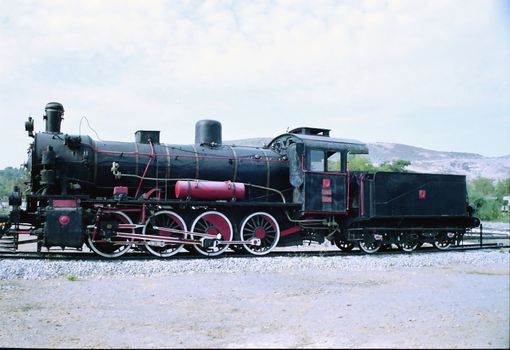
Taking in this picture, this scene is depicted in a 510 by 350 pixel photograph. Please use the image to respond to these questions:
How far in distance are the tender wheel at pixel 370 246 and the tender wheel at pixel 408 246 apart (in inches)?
28.1

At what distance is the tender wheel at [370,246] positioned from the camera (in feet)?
44.5

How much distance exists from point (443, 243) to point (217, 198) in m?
7.30

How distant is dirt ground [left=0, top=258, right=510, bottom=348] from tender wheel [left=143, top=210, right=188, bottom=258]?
2.73m

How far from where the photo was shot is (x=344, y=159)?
44.2 ft

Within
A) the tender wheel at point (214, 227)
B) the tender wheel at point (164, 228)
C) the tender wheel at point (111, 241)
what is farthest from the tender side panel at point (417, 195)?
the tender wheel at point (111, 241)

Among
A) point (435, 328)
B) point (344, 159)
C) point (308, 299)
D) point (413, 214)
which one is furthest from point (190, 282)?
point (413, 214)

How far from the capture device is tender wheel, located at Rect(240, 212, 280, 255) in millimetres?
12789

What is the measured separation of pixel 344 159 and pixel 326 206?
1447 millimetres

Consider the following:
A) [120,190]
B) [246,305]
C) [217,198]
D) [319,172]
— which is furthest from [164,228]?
[246,305]

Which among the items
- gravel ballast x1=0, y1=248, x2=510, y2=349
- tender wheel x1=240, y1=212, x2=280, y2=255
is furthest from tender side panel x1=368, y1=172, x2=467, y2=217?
gravel ballast x1=0, y1=248, x2=510, y2=349

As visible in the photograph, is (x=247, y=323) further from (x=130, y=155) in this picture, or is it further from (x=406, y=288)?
(x=130, y=155)

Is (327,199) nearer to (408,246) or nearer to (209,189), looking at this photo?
(408,246)

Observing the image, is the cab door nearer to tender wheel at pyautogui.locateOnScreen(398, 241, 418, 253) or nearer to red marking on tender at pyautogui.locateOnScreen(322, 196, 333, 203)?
red marking on tender at pyautogui.locateOnScreen(322, 196, 333, 203)

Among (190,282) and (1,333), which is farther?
(190,282)
